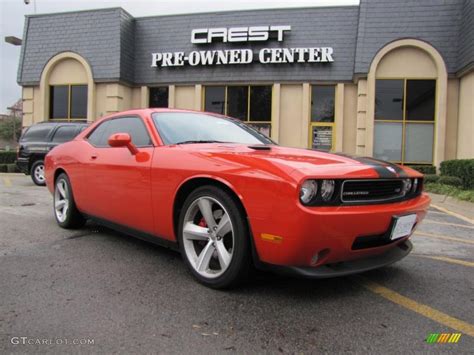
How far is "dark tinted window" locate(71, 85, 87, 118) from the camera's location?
59.1ft

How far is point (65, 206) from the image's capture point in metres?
5.04

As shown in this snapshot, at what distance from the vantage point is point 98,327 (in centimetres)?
247

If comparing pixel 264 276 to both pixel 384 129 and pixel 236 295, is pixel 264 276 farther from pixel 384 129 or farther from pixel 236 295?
pixel 384 129

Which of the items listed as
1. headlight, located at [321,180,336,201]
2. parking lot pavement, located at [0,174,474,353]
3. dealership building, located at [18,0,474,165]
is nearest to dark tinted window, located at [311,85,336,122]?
dealership building, located at [18,0,474,165]

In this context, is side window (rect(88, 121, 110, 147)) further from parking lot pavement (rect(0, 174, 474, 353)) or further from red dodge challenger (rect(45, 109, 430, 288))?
parking lot pavement (rect(0, 174, 474, 353))

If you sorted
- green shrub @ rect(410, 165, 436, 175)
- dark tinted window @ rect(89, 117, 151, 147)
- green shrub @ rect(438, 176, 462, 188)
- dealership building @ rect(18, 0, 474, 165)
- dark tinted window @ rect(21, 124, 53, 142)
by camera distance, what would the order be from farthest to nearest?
dealership building @ rect(18, 0, 474, 165) → green shrub @ rect(410, 165, 436, 175) → green shrub @ rect(438, 176, 462, 188) → dark tinted window @ rect(21, 124, 53, 142) → dark tinted window @ rect(89, 117, 151, 147)

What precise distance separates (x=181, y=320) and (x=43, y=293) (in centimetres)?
114

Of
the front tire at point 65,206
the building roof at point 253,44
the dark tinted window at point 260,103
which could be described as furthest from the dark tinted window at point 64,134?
the dark tinted window at point 260,103

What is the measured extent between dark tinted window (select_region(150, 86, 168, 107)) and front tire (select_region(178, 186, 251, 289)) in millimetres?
15166

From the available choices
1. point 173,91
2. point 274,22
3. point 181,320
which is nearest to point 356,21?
point 274,22

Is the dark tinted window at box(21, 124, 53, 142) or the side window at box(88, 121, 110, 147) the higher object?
the dark tinted window at box(21, 124, 53, 142)

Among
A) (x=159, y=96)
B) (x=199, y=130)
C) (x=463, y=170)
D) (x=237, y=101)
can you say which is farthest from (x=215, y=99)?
(x=199, y=130)

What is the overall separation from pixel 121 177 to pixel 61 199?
5.77 ft

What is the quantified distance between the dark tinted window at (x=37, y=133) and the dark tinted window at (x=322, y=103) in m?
9.59
